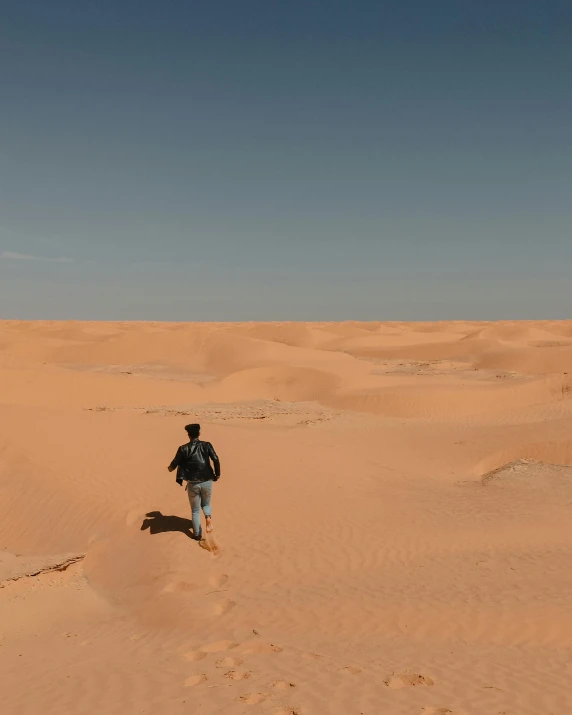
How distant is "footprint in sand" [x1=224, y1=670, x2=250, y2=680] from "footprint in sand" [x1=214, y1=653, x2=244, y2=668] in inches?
6.7

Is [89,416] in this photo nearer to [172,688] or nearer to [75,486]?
[75,486]

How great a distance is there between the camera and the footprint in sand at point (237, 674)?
4792 mm

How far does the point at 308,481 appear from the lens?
1240cm

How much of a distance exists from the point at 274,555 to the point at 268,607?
186 cm

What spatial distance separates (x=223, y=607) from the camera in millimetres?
6742

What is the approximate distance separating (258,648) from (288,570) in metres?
2.52

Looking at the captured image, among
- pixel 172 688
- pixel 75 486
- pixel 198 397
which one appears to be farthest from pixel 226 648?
pixel 198 397

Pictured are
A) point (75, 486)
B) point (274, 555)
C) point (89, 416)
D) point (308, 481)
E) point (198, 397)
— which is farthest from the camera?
point (198, 397)

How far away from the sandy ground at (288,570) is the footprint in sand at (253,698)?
2 cm

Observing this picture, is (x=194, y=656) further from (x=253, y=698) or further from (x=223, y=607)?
(x=223, y=607)

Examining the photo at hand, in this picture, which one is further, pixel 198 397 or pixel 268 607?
pixel 198 397

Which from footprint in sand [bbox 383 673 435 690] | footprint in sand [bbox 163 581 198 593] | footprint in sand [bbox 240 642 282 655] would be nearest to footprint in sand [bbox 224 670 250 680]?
footprint in sand [bbox 240 642 282 655]

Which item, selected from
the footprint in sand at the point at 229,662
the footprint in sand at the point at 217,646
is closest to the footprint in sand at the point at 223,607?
the footprint in sand at the point at 217,646

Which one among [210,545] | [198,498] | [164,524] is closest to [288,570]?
[210,545]
